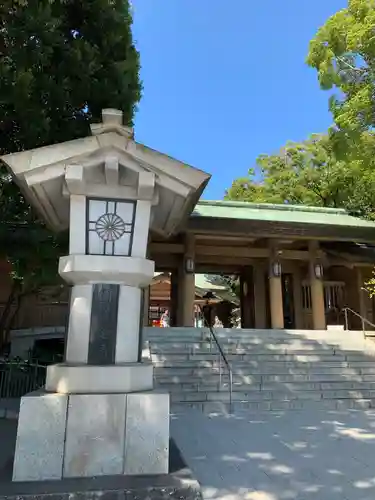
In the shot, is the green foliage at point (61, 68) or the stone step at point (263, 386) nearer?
the green foliage at point (61, 68)

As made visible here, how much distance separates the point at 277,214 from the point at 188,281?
4.28 meters

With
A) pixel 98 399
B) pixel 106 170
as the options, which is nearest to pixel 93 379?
pixel 98 399

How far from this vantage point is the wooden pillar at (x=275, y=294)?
1314cm

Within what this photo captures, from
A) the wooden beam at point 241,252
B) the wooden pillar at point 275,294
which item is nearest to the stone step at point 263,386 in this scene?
the wooden pillar at point 275,294

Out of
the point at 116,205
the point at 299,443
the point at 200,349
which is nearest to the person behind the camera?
the point at 116,205

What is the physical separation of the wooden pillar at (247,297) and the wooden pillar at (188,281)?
140 inches

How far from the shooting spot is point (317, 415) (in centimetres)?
677

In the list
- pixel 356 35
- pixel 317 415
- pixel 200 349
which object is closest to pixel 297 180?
pixel 356 35

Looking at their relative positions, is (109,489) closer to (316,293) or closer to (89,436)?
(89,436)

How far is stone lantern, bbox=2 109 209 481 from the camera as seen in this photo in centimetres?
311

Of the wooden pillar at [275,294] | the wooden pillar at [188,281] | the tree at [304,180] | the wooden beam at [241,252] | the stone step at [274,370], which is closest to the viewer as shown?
the stone step at [274,370]

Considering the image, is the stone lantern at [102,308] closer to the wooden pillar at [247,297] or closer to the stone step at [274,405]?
the stone step at [274,405]

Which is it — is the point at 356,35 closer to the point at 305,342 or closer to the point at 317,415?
the point at 305,342

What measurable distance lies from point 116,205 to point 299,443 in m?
3.84
